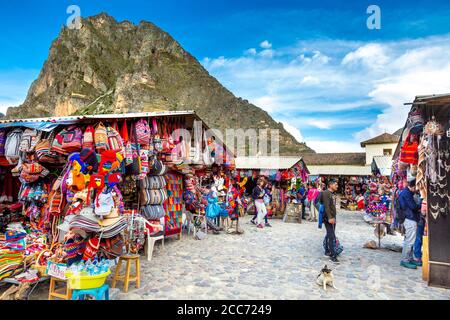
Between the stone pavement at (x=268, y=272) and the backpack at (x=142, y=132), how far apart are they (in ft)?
7.74

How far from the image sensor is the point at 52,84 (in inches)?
3118

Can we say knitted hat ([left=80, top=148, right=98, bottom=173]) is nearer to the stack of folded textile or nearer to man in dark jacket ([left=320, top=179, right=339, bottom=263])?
the stack of folded textile

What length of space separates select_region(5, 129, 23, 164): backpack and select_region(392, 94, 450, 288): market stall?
7.06 meters

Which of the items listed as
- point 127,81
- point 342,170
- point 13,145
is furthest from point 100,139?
point 127,81

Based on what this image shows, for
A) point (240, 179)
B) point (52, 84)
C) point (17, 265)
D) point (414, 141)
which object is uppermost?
point (52, 84)

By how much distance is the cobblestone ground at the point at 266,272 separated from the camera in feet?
14.3

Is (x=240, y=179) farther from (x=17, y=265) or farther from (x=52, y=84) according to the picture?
(x=52, y=84)

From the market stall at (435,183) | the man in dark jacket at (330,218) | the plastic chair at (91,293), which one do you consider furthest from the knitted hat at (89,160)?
the market stall at (435,183)

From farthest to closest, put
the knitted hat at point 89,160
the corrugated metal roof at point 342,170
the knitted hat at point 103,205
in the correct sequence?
1. the corrugated metal roof at point 342,170
2. the knitted hat at point 89,160
3. the knitted hat at point 103,205

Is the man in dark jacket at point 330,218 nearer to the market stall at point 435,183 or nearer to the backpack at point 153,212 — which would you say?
the market stall at point 435,183
